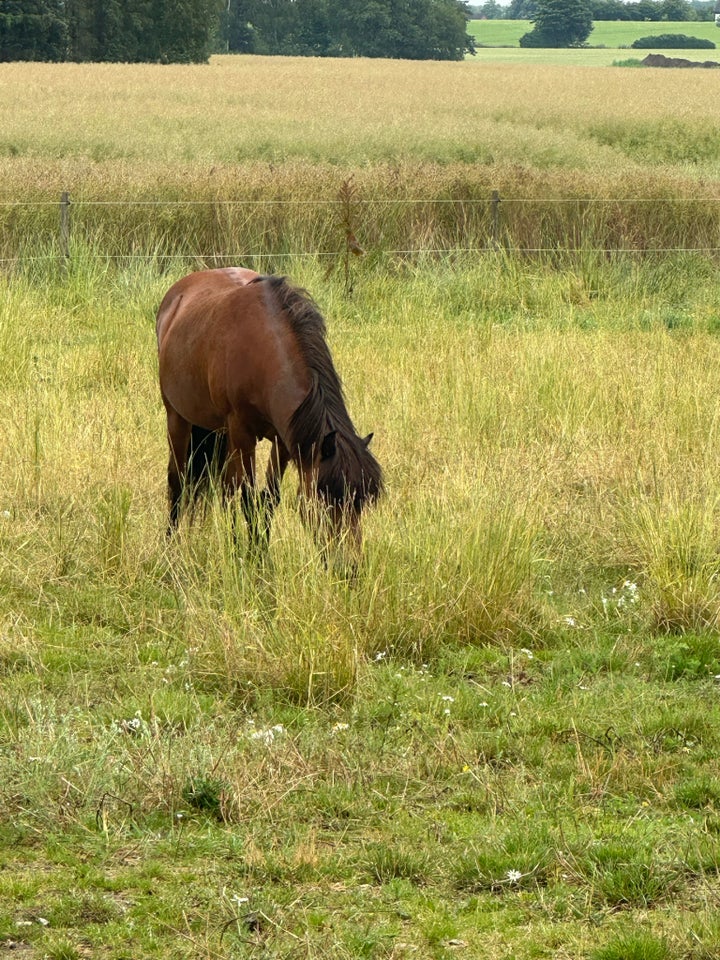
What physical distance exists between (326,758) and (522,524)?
185 cm

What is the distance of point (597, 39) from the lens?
11375 cm

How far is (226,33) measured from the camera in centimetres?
8281

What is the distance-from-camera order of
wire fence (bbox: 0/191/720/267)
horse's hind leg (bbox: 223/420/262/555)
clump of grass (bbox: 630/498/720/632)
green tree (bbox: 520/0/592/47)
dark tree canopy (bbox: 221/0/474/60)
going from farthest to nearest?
green tree (bbox: 520/0/592/47)
dark tree canopy (bbox: 221/0/474/60)
wire fence (bbox: 0/191/720/267)
horse's hind leg (bbox: 223/420/262/555)
clump of grass (bbox: 630/498/720/632)

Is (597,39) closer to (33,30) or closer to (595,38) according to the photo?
(595,38)

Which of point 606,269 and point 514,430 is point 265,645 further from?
point 606,269

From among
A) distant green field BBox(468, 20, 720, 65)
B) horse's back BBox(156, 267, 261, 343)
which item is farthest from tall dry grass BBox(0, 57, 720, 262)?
distant green field BBox(468, 20, 720, 65)

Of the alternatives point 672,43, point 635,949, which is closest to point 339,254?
point 635,949

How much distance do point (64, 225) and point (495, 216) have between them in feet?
15.4

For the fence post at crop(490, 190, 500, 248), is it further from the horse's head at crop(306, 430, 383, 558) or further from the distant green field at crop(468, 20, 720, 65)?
the distant green field at crop(468, 20, 720, 65)

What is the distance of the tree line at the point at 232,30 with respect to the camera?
55594 millimetres

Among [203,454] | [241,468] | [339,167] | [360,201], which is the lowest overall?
[203,454]

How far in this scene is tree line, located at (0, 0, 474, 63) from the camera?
5559 cm

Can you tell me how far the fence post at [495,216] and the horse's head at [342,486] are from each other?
977cm

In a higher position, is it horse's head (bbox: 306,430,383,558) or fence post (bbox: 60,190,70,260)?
fence post (bbox: 60,190,70,260)
